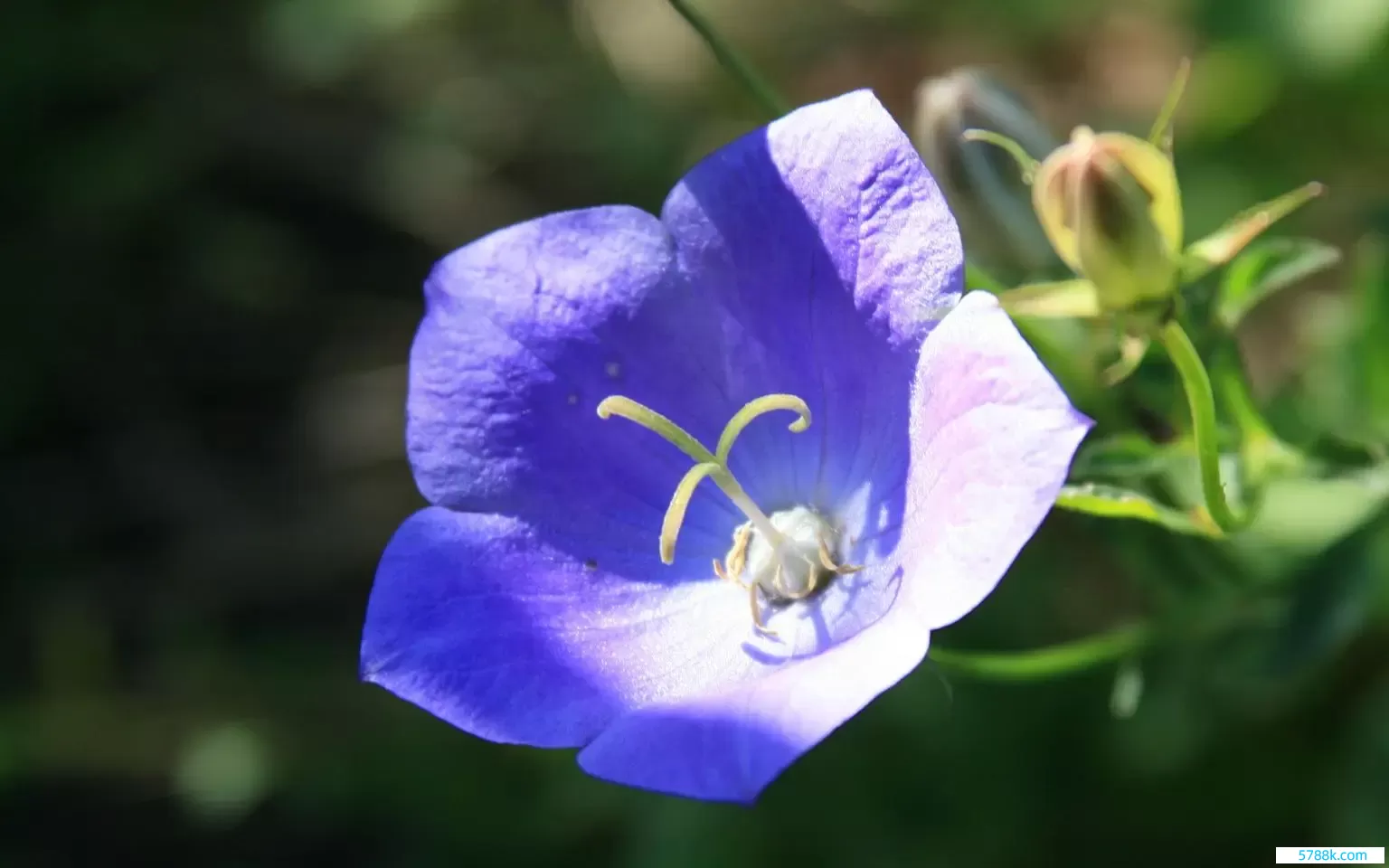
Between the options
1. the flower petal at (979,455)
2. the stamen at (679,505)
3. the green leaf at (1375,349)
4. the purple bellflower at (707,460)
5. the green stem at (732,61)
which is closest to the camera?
the flower petal at (979,455)

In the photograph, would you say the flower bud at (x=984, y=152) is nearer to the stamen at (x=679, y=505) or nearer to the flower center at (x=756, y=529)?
the flower center at (x=756, y=529)

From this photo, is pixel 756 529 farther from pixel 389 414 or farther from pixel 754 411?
pixel 389 414

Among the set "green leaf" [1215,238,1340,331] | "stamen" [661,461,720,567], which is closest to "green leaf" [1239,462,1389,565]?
"green leaf" [1215,238,1340,331]

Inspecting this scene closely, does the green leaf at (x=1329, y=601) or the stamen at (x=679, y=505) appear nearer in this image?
the stamen at (x=679, y=505)

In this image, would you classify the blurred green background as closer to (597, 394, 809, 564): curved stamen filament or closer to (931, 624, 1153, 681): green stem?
(931, 624, 1153, 681): green stem

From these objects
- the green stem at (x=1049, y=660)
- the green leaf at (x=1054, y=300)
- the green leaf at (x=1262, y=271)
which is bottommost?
the green stem at (x=1049, y=660)

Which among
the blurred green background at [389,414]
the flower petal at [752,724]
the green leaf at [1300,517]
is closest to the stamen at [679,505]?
the flower petal at [752,724]

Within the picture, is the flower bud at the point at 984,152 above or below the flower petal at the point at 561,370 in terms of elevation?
above
